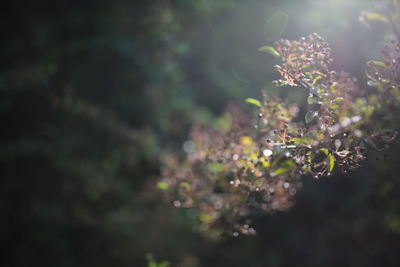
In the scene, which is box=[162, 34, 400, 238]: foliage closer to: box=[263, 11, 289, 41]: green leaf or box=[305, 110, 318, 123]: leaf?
box=[305, 110, 318, 123]: leaf

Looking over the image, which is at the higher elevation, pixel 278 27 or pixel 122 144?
pixel 278 27

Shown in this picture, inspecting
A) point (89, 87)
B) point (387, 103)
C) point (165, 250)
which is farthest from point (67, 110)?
point (387, 103)

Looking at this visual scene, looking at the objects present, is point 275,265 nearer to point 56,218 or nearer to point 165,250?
point 165,250

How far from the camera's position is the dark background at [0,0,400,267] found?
607 cm

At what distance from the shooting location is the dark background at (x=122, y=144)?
19.9 feet

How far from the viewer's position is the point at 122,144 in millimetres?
6504

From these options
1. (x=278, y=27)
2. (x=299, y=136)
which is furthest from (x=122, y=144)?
(x=299, y=136)

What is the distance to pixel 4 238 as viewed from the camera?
24.1 feet

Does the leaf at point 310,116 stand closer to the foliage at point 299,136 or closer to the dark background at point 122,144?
the foliage at point 299,136

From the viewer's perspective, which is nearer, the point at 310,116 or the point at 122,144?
the point at 310,116

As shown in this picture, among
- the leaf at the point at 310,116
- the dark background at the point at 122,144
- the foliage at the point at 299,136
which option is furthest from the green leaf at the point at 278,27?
the leaf at the point at 310,116

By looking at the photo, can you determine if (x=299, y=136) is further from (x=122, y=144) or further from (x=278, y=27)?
(x=122, y=144)

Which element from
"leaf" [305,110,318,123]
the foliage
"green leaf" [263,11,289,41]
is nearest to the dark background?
"green leaf" [263,11,289,41]

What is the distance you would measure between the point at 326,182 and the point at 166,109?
10.9ft
